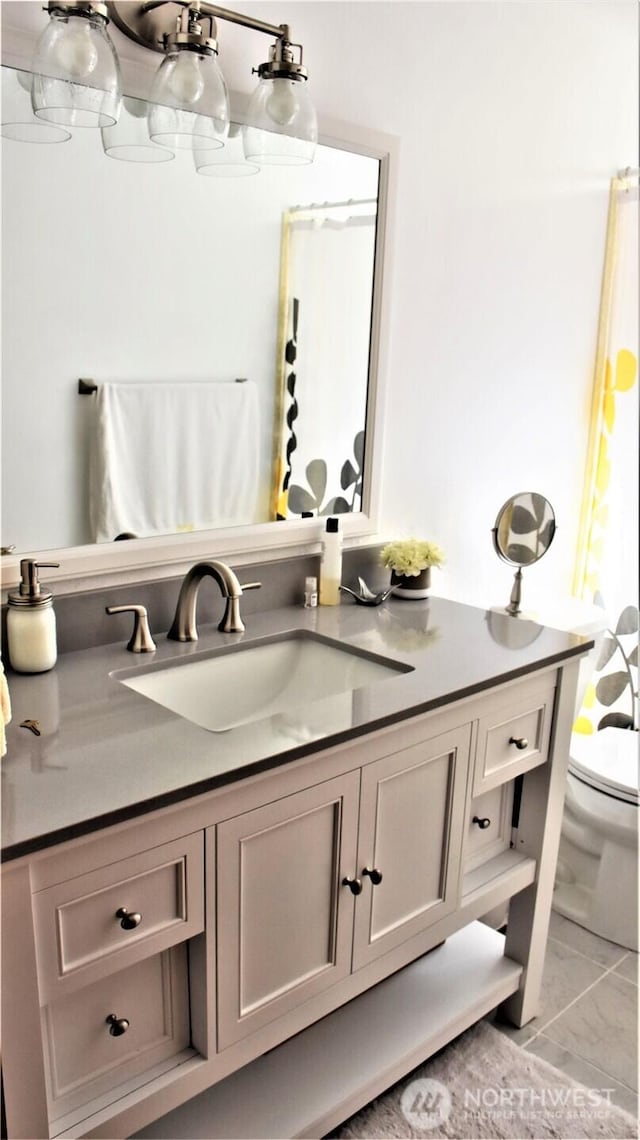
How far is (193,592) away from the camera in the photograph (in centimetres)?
155

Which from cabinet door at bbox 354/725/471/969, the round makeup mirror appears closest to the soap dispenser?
cabinet door at bbox 354/725/471/969

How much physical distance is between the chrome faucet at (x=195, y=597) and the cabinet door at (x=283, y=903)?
395 millimetres

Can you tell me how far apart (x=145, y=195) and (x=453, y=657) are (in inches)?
36.8

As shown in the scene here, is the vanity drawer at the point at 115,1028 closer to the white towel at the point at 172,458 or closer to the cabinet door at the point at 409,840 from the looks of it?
the cabinet door at the point at 409,840

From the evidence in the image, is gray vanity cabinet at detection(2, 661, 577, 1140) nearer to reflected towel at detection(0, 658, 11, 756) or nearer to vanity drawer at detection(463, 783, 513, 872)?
vanity drawer at detection(463, 783, 513, 872)

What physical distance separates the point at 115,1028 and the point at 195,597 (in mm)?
693

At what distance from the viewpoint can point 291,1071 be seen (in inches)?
59.1

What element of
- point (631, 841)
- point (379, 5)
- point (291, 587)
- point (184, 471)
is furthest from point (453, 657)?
point (379, 5)

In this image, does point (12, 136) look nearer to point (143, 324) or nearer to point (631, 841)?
point (143, 324)

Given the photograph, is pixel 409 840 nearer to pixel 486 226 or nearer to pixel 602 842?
pixel 602 842

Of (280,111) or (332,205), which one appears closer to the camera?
(280,111)

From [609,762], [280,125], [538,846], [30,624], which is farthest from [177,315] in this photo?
[609,762]

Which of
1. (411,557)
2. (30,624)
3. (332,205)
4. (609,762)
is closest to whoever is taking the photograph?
(30,624)

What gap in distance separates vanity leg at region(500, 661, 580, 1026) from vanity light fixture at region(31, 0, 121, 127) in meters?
1.23
